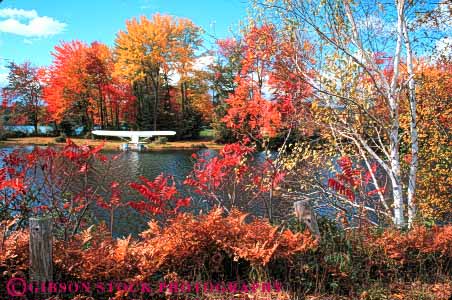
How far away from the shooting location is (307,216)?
3.58m

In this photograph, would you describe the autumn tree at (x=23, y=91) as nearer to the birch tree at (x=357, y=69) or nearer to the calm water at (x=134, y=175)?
the calm water at (x=134, y=175)

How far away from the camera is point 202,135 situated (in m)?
33.2

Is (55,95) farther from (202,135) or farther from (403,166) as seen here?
(403,166)

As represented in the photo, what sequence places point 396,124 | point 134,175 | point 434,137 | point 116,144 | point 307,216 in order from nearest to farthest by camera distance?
1. point 307,216
2. point 396,124
3. point 434,137
4. point 134,175
5. point 116,144

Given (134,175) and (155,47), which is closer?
(134,175)

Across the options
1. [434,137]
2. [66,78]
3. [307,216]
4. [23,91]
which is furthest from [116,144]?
[307,216]

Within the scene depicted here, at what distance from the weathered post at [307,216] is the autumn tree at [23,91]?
32640 mm

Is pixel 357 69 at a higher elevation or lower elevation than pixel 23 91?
lower

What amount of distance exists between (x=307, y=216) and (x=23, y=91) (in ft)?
111

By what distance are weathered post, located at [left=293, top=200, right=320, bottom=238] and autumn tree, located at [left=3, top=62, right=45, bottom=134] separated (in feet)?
107

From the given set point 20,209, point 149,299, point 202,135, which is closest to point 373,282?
point 149,299

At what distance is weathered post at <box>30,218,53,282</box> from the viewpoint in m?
2.66

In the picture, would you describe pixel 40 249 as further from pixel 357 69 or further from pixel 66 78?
pixel 66 78

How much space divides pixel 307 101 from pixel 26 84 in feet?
105
